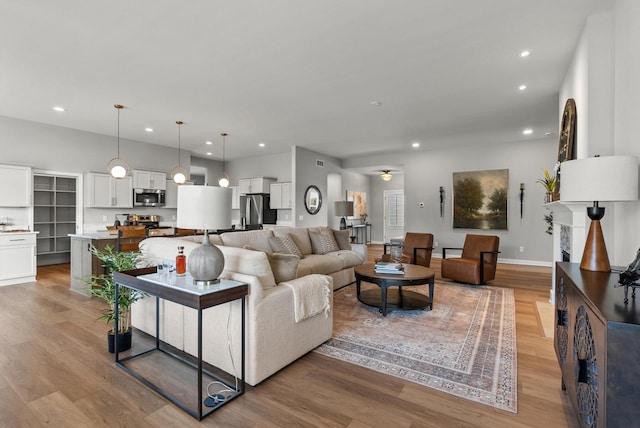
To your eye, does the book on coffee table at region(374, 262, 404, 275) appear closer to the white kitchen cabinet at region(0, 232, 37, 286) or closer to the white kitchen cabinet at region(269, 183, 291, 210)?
the white kitchen cabinet at region(269, 183, 291, 210)

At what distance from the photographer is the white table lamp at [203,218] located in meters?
2.07

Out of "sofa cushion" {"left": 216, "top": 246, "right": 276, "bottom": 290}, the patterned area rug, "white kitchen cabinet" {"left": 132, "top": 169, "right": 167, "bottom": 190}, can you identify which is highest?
"white kitchen cabinet" {"left": 132, "top": 169, "right": 167, "bottom": 190}

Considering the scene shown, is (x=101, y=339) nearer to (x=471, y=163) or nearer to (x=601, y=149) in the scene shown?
(x=601, y=149)

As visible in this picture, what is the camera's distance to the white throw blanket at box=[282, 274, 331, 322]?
8.05ft

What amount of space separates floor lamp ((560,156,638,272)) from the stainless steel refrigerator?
718 centimetres

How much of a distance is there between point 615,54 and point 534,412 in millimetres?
2832

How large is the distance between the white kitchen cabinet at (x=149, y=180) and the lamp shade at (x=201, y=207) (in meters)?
5.81

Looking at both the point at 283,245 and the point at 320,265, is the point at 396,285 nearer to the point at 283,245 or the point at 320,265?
the point at 320,265

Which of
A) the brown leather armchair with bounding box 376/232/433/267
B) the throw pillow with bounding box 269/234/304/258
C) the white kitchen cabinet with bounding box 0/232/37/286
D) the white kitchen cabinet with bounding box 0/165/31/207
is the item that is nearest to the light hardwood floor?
the throw pillow with bounding box 269/234/304/258

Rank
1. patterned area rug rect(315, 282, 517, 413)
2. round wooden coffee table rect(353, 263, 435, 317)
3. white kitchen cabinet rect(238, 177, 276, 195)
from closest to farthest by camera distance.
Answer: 1. patterned area rug rect(315, 282, 517, 413)
2. round wooden coffee table rect(353, 263, 435, 317)
3. white kitchen cabinet rect(238, 177, 276, 195)

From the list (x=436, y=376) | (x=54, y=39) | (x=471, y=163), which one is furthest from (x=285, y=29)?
(x=471, y=163)

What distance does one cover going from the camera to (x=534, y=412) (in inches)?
74.9

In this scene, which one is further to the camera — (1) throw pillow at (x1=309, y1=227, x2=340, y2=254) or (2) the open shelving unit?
(2) the open shelving unit

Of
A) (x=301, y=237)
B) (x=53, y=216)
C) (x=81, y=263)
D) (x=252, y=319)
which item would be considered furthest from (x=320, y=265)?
(x=53, y=216)
